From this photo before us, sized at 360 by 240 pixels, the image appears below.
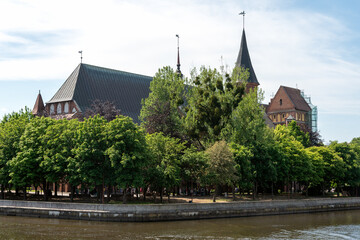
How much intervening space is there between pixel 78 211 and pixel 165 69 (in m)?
32.3

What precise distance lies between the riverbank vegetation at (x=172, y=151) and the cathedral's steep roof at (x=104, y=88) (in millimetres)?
20405

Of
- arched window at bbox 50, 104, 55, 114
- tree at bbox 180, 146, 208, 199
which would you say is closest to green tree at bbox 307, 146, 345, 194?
tree at bbox 180, 146, 208, 199

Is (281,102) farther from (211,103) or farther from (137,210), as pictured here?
(137,210)

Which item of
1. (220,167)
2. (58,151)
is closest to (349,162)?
(220,167)

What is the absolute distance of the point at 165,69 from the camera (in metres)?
71.5

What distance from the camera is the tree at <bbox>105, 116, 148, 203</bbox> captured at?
45.7 m

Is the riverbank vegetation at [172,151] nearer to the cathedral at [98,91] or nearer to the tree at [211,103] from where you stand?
the tree at [211,103]

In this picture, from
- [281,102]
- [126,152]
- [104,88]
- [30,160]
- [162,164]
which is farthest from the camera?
[281,102]

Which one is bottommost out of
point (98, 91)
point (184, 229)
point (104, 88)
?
point (184, 229)

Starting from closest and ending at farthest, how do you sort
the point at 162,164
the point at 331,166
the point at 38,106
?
the point at 162,164
the point at 331,166
the point at 38,106

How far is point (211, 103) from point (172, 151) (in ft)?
40.3

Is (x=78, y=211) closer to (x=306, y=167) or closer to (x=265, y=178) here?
(x=265, y=178)

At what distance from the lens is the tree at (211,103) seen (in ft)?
203

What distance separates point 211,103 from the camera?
61.8 m
